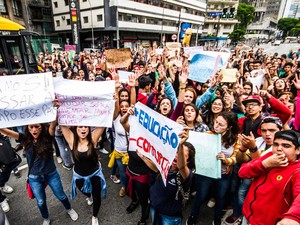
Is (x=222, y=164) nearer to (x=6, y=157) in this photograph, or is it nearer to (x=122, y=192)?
(x=122, y=192)

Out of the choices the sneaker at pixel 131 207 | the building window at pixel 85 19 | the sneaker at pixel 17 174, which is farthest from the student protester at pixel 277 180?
the building window at pixel 85 19

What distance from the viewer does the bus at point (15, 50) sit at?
6.32 meters

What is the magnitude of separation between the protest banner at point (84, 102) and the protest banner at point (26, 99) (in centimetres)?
14

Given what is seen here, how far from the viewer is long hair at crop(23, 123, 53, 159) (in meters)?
2.72

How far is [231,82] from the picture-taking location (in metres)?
5.62

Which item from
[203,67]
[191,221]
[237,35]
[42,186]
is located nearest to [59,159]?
[42,186]

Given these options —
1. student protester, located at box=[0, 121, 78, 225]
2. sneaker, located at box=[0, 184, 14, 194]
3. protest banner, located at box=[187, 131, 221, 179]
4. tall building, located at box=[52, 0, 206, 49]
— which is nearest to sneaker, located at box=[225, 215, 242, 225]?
protest banner, located at box=[187, 131, 221, 179]

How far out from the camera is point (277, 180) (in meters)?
1.76

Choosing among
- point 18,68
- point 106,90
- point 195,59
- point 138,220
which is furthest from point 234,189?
point 18,68

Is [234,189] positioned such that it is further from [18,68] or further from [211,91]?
[18,68]

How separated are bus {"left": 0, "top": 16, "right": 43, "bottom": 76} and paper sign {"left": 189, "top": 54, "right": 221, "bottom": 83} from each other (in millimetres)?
5626

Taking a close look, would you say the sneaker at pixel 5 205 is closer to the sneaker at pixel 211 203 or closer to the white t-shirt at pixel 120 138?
the white t-shirt at pixel 120 138

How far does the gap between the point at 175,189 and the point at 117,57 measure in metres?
4.97

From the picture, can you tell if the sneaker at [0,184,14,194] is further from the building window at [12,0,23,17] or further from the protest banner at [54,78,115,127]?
the building window at [12,0,23,17]
